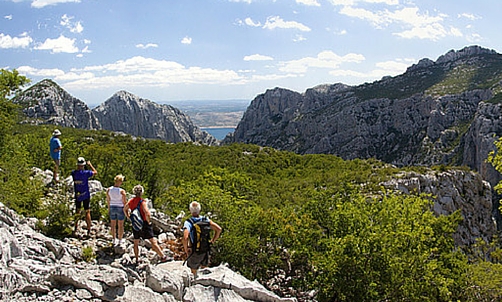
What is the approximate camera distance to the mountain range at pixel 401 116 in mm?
95625

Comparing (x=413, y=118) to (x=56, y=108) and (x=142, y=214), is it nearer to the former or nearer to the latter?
(x=56, y=108)

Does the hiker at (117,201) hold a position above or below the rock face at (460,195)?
above

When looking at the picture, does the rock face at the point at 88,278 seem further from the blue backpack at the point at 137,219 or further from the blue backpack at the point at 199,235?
the blue backpack at the point at 137,219

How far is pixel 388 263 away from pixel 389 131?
382ft

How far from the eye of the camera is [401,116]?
402 ft

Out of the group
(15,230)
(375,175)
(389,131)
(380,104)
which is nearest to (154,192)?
(15,230)

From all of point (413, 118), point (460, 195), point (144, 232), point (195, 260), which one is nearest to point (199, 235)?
point (195, 260)

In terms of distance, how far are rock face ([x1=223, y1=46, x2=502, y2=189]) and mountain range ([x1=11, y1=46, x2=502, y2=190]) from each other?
254mm

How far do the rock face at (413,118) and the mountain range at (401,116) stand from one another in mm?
254

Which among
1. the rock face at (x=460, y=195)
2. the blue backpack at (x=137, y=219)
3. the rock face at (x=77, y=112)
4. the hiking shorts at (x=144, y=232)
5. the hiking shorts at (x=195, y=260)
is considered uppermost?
the rock face at (x=77, y=112)

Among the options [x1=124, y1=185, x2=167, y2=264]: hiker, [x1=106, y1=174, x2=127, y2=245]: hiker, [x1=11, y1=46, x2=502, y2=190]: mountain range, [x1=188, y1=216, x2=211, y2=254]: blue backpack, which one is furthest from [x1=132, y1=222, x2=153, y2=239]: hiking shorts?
[x1=11, y1=46, x2=502, y2=190]: mountain range

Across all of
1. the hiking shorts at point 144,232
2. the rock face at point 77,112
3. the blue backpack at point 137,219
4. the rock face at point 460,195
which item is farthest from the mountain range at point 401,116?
the hiking shorts at point 144,232

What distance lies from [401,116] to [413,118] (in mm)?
4176

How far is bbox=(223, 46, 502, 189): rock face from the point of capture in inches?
3730
